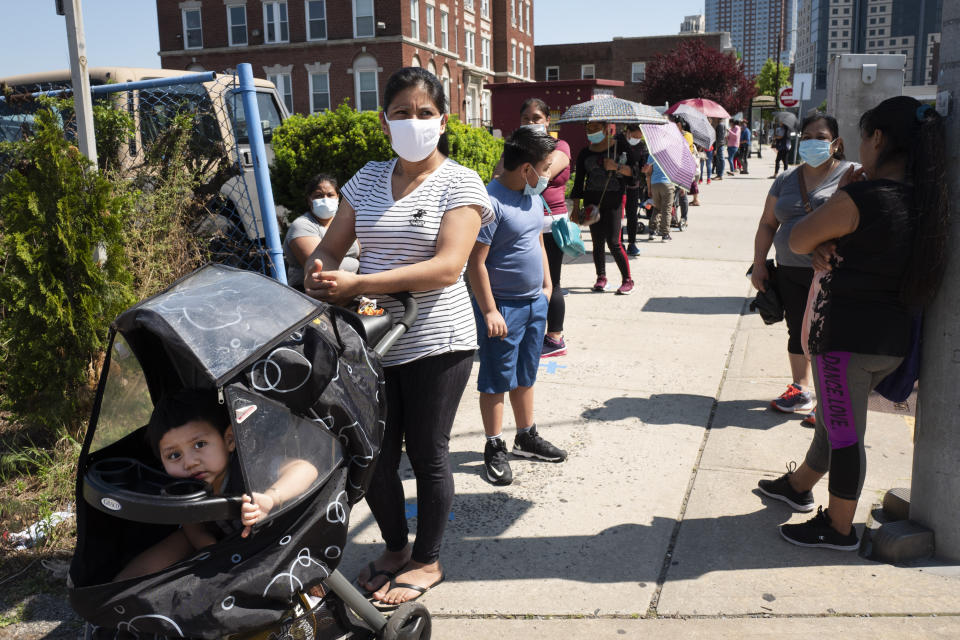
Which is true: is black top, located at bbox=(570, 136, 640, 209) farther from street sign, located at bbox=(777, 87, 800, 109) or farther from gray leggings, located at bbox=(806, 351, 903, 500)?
street sign, located at bbox=(777, 87, 800, 109)

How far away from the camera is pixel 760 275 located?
4.79m

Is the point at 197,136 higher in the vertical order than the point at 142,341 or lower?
higher

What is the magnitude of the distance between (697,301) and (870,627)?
232 inches

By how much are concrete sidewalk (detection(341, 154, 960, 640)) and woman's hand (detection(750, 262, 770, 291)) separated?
905 millimetres

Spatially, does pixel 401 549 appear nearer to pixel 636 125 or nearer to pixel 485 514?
pixel 485 514

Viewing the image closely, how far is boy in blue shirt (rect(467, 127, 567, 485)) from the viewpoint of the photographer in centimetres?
423

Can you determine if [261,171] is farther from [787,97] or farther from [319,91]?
[319,91]

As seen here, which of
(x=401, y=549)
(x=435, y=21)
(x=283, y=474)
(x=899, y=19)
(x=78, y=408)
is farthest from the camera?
(x=899, y=19)

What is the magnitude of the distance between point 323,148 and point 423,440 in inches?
260

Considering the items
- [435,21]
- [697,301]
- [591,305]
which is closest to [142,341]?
[591,305]

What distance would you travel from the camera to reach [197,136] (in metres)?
6.37

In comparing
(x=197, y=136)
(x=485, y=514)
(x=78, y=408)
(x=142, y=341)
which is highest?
(x=197, y=136)

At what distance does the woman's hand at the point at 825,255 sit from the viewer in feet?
11.0

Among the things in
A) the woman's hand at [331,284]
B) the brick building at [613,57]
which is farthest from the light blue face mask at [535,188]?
the brick building at [613,57]
